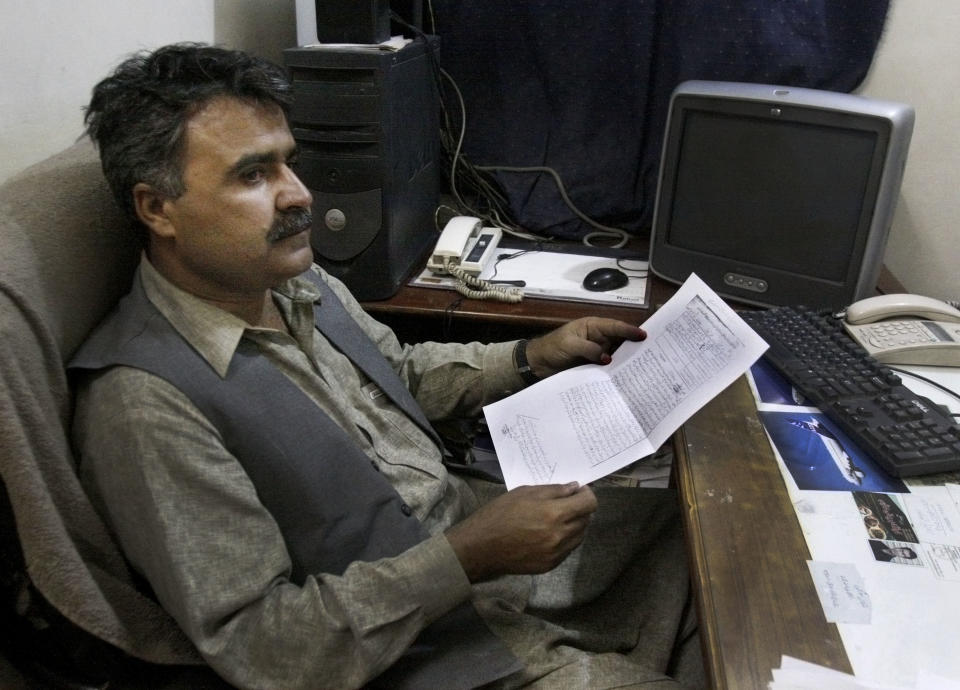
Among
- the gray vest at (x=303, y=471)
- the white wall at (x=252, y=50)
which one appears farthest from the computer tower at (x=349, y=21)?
the gray vest at (x=303, y=471)

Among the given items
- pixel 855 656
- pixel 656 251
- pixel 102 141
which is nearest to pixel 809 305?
pixel 656 251

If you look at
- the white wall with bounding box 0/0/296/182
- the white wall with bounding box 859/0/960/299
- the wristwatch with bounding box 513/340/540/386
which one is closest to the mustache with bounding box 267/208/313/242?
the white wall with bounding box 0/0/296/182

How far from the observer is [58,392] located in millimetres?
806

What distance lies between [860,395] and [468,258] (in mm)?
836

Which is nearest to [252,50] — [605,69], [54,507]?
[605,69]

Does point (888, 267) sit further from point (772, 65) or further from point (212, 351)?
point (212, 351)

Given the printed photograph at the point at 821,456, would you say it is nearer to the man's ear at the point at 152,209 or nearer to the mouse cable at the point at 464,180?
the man's ear at the point at 152,209

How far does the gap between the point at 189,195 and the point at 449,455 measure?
2.18 feet

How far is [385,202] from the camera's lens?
4.67 ft

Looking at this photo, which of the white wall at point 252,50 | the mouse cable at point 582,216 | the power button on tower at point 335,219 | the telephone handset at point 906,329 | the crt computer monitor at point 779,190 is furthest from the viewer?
the mouse cable at point 582,216

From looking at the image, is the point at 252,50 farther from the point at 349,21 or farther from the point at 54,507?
the point at 54,507

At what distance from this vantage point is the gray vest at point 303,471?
86 cm

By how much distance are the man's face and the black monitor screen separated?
846mm

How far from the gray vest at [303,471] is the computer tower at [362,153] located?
53 cm
